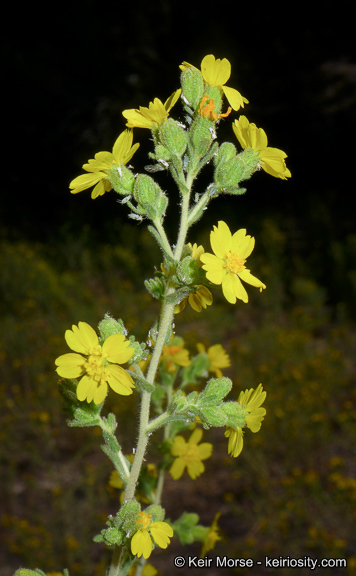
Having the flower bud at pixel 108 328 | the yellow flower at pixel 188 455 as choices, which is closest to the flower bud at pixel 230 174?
the flower bud at pixel 108 328

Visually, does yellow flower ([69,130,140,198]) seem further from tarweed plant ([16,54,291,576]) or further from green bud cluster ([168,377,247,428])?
Answer: green bud cluster ([168,377,247,428])

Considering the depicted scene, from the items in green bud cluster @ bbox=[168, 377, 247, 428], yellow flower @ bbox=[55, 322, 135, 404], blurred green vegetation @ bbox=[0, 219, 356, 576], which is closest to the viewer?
yellow flower @ bbox=[55, 322, 135, 404]

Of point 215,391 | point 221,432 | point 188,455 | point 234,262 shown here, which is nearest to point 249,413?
point 215,391

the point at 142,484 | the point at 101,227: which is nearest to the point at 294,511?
the point at 142,484

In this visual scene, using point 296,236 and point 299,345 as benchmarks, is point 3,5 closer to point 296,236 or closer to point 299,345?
point 296,236

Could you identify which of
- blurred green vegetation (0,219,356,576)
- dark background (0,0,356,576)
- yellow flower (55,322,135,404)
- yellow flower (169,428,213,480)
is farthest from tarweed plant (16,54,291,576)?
dark background (0,0,356,576)

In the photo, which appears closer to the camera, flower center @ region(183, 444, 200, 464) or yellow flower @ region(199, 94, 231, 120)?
yellow flower @ region(199, 94, 231, 120)
